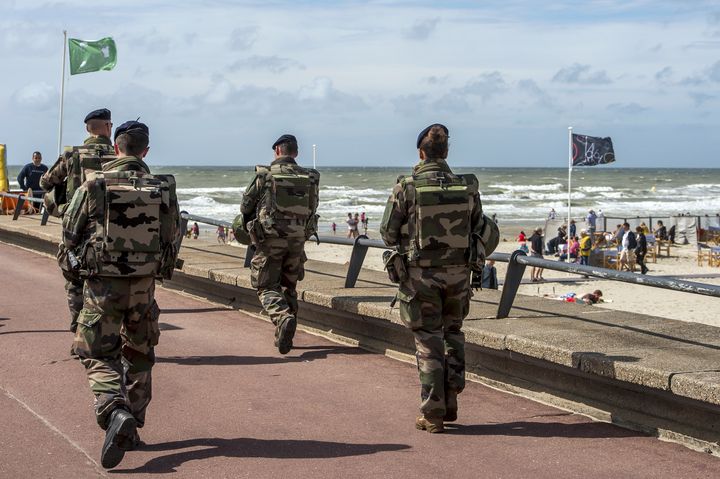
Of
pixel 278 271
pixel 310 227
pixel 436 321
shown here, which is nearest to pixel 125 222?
pixel 436 321

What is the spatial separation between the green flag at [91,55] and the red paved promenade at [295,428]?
1727cm

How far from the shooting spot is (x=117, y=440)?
5.53 m

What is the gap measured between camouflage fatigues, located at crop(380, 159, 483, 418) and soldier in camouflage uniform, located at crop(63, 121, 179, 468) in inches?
56.7

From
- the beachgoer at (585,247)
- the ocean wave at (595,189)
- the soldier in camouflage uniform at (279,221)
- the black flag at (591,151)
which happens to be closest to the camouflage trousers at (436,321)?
the soldier in camouflage uniform at (279,221)

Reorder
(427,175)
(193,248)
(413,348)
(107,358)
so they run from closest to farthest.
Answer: (107,358)
(427,175)
(413,348)
(193,248)

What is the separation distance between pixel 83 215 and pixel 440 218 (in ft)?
6.93

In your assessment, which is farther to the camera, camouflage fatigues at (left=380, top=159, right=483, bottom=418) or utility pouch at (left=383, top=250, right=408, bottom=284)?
utility pouch at (left=383, top=250, right=408, bottom=284)

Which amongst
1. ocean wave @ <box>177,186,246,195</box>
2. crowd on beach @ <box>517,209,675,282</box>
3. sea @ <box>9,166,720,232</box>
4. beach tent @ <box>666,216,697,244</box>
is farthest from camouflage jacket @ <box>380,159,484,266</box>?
ocean wave @ <box>177,186,246,195</box>

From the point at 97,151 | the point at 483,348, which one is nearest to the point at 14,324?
the point at 97,151

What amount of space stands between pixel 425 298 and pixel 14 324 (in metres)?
5.47

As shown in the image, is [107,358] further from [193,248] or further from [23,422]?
[193,248]

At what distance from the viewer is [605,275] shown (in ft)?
23.3

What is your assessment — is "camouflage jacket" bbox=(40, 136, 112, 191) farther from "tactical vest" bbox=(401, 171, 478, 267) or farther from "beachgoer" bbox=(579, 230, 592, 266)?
"beachgoer" bbox=(579, 230, 592, 266)

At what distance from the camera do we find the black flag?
37875mm
